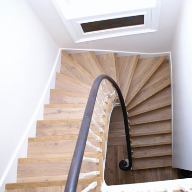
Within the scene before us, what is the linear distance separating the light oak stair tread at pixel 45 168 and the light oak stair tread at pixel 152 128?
2.29m

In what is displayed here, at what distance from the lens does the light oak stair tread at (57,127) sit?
2.66 m

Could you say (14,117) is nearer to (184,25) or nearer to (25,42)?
(25,42)

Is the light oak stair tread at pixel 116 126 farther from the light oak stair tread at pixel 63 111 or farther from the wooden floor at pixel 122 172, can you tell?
the light oak stair tread at pixel 63 111

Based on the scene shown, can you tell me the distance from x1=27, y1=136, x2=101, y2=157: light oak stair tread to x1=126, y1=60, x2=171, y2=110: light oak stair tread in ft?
6.48

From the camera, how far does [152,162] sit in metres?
4.18

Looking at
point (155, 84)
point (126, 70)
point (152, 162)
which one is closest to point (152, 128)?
point (152, 162)

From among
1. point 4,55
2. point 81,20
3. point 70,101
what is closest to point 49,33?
point 81,20

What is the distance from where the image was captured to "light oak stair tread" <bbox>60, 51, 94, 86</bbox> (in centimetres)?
370

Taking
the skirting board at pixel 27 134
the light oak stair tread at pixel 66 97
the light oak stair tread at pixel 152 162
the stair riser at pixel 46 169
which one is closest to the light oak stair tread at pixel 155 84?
the light oak stair tread at pixel 152 162

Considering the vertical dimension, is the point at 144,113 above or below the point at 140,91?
below

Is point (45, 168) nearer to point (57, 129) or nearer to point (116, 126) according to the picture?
point (57, 129)

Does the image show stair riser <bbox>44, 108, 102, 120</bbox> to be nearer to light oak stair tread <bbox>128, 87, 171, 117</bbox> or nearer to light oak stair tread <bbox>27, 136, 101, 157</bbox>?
light oak stair tread <bbox>27, 136, 101, 157</bbox>

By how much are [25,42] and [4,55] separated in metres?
0.52

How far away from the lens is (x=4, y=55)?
219 centimetres
